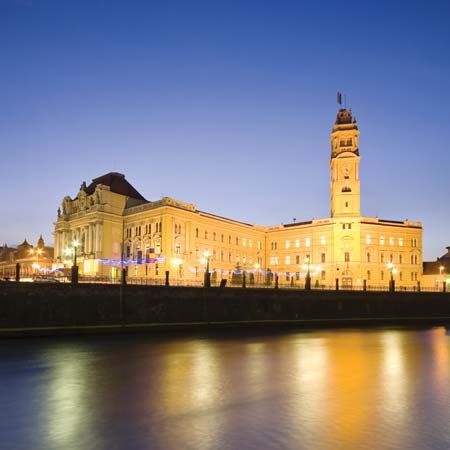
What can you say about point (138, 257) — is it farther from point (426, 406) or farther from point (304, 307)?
point (426, 406)

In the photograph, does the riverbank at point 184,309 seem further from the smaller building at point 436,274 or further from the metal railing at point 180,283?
the smaller building at point 436,274

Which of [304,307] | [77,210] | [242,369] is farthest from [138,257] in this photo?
[242,369]

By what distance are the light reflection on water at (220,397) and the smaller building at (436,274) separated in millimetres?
75030

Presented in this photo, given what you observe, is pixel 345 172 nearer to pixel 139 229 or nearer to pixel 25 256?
pixel 139 229

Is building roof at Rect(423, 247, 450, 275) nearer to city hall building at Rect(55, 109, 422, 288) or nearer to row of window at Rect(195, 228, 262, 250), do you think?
city hall building at Rect(55, 109, 422, 288)

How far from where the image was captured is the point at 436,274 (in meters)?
104

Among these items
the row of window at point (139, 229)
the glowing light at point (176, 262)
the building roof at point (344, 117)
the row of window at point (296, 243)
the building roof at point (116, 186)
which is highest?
the building roof at point (344, 117)

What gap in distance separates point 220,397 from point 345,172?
90307 millimetres

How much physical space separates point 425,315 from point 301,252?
38.6 m

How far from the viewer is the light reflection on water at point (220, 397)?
12.4 metres

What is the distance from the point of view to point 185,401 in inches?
653

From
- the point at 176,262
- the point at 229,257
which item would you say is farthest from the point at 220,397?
the point at 229,257

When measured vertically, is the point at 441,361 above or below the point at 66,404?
below

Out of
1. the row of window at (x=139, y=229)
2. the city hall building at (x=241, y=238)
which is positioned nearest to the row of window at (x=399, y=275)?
the city hall building at (x=241, y=238)
